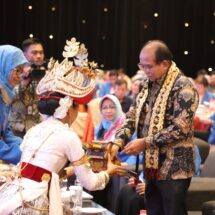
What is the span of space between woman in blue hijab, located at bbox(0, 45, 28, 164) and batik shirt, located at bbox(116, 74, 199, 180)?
2.79 ft

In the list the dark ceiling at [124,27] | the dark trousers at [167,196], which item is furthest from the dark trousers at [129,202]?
the dark ceiling at [124,27]

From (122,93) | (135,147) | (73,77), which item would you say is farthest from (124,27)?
(73,77)

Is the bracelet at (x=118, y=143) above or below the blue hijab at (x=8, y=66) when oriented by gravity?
below

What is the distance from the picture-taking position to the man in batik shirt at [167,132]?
402 cm

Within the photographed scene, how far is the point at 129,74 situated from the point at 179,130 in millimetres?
12761

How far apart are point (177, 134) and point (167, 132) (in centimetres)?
6

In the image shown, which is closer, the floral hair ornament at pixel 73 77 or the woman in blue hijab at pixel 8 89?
the floral hair ornament at pixel 73 77

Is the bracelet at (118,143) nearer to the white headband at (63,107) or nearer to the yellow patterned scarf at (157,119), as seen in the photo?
the yellow patterned scarf at (157,119)

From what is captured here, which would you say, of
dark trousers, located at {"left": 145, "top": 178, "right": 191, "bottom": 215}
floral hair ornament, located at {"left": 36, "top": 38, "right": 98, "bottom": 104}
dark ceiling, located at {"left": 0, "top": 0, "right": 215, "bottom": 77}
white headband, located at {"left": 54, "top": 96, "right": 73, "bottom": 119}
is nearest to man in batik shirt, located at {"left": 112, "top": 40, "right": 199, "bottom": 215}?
dark trousers, located at {"left": 145, "top": 178, "right": 191, "bottom": 215}

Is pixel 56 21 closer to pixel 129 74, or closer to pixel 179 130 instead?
pixel 129 74

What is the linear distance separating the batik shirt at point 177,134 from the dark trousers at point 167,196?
48 mm

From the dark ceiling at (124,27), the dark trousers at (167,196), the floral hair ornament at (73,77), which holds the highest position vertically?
the dark ceiling at (124,27)

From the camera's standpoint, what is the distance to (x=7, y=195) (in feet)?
11.5

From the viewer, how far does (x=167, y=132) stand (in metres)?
4.00
